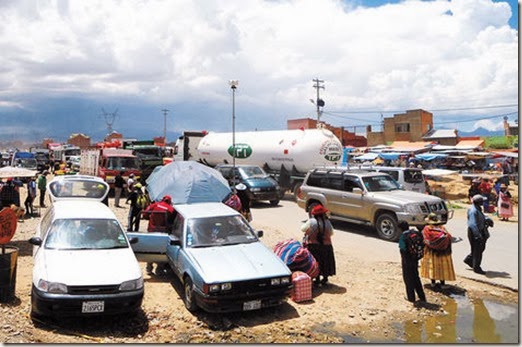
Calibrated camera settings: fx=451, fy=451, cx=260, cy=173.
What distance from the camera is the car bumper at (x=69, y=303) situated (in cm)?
625

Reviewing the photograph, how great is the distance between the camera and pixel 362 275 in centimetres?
959

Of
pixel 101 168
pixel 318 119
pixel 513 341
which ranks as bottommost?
pixel 513 341

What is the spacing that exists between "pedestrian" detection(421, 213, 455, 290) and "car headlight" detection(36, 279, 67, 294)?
246 inches

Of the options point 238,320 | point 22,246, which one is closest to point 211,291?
point 238,320

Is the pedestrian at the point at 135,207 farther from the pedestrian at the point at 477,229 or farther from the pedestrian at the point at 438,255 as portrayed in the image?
the pedestrian at the point at 477,229

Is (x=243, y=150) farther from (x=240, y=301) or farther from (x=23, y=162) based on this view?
(x=23, y=162)

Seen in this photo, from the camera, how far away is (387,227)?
43.5 feet

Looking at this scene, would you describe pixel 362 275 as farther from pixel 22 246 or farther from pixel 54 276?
pixel 22 246

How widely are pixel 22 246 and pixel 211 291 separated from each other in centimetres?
758

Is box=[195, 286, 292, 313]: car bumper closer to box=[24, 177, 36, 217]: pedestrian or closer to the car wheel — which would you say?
the car wheel

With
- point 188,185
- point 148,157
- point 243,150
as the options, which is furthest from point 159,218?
point 148,157

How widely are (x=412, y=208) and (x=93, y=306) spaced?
907 centimetres

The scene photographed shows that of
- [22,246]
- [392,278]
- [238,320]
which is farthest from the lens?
[22,246]

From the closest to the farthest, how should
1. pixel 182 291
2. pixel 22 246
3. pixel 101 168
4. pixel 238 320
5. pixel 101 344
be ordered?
pixel 101 344 < pixel 238 320 < pixel 182 291 < pixel 22 246 < pixel 101 168
